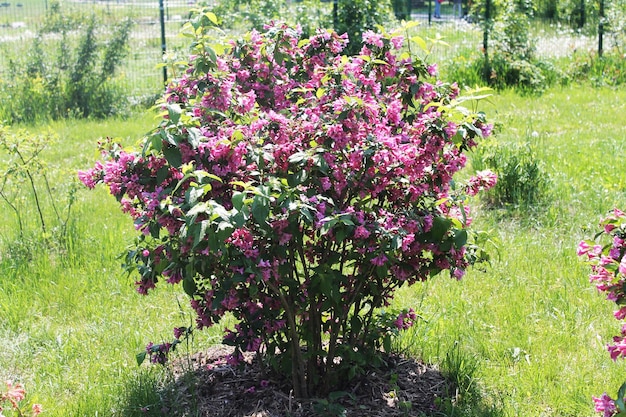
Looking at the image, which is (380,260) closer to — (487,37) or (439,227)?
(439,227)

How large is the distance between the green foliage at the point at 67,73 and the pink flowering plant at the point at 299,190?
676 cm

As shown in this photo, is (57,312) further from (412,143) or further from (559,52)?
(559,52)

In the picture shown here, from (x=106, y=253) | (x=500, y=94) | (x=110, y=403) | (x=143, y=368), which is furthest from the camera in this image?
(x=500, y=94)

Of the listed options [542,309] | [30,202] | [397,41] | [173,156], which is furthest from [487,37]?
[173,156]

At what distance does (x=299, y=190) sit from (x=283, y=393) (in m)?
1.09

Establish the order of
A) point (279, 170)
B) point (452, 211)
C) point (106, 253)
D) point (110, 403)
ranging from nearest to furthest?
point (279, 170) → point (452, 211) → point (110, 403) → point (106, 253)

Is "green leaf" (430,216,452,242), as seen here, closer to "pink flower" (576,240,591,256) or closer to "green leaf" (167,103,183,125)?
"pink flower" (576,240,591,256)

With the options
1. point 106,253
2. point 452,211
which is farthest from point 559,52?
point 452,211

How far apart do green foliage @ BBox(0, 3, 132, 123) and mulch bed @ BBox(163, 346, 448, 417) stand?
6660 millimetres

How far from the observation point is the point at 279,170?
3.12m

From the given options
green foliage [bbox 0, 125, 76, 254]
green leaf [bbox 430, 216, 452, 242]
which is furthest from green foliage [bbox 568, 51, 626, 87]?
green leaf [bbox 430, 216, 452, 242]

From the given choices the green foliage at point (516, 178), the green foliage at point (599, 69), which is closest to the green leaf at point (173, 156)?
the green foliage at point (516, 178)

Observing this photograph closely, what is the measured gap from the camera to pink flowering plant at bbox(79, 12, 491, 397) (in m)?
2.95

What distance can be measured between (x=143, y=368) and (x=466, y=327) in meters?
1.66
